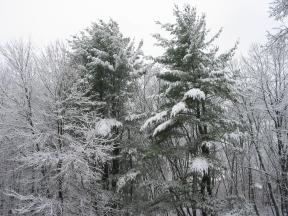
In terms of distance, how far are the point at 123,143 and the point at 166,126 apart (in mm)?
3448

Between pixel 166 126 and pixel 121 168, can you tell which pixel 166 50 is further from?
pixel 121 168

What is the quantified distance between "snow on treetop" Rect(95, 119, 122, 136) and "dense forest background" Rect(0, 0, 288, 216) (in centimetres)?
5

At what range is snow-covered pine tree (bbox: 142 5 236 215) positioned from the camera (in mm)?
10648

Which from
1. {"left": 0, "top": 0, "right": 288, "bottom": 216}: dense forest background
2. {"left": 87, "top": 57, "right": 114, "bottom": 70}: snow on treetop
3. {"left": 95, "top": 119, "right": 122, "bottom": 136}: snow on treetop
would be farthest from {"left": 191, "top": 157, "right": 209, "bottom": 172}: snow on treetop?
{"left": 87, "top": 57, "right": 114, "bottom": 70}: snow on treetop

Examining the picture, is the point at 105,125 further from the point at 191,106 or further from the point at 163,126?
the point at 191,106

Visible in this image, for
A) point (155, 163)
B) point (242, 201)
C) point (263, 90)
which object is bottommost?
point (242, 201)

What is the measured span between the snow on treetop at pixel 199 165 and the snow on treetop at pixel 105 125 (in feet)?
15.0

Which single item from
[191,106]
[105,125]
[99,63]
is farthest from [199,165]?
[99,63]

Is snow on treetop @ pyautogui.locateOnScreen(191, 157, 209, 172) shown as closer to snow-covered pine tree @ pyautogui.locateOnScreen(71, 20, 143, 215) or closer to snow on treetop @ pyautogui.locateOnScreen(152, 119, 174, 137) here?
snow on treetop @ pyautogui.locateOnScreen(152, 119, 174, 137)

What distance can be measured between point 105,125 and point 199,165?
511 cm

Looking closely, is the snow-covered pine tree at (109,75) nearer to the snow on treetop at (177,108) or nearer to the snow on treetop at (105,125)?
the snow on treetop at (105,125)

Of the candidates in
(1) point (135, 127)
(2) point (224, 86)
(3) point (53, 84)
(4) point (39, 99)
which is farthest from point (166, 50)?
(4) point (39, 99)

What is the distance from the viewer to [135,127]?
46.9ft

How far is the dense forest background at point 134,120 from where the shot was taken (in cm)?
1098
